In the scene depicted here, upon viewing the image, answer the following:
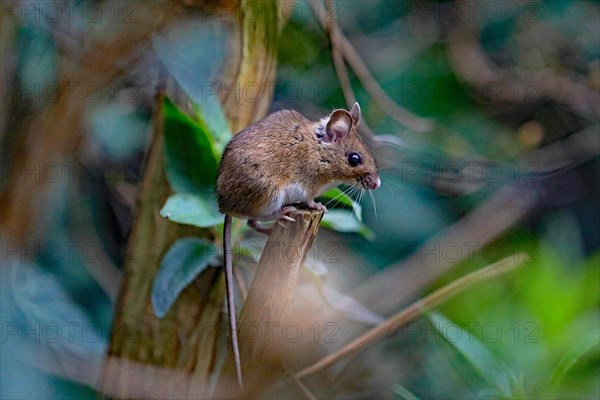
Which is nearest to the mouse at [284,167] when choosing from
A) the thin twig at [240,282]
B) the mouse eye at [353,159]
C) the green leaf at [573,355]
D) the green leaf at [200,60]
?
the mouse eye at [353,159]

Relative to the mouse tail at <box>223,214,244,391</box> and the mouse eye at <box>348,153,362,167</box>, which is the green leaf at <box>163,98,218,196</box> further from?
the mouse eye at <box>348,153,362,167</box>

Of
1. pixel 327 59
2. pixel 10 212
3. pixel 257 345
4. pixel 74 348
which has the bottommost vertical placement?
pixel 74 348

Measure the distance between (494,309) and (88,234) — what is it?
153cm

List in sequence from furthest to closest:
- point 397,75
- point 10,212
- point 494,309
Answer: point 397,75 < point 494,309 < point 10,212

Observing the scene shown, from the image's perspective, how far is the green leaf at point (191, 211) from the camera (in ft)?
8.12

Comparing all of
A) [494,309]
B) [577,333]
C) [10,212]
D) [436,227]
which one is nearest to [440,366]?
[494,309]

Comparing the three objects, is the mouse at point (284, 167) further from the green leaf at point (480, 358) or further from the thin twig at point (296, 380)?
the green leaf at point (480, 358)

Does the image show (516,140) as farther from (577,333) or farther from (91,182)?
(91,182)

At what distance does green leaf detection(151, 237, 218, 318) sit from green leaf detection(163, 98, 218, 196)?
16 cm

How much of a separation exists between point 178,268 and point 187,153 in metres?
0.34

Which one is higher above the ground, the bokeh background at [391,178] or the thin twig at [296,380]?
the bokeh background at [391,178]

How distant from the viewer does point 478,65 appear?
4.14 m

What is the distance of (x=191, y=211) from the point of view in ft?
8.29

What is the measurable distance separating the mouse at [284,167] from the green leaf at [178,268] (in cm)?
17
